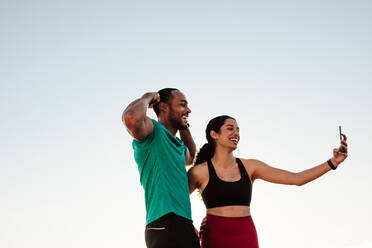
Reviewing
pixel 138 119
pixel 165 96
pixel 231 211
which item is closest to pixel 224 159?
pixel 231 211

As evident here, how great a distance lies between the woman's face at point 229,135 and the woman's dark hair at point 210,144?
7 centimetres

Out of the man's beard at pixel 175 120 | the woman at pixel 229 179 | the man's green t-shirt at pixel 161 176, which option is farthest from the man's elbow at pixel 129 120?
the woman at pixel 229 179

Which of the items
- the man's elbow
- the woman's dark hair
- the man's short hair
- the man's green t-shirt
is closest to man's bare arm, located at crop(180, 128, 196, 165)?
the woman's dark hair

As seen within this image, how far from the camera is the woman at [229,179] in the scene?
474cm

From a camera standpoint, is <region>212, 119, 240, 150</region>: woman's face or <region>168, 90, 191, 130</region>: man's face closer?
<region>168, 90, 191, 130</region>: man's face

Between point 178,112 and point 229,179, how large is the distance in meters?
Result: 1.10

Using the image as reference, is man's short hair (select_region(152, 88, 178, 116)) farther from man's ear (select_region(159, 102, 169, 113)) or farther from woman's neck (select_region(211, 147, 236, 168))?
woman's neck (select_region(211, 147, 236, 168))

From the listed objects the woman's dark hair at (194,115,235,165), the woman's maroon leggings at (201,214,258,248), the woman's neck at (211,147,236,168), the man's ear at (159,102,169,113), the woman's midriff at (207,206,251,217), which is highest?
the man's ear at (159,102,169,113)

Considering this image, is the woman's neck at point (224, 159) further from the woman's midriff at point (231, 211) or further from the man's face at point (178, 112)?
the man's face at point (178, 112)

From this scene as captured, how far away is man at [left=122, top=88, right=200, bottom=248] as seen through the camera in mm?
3678

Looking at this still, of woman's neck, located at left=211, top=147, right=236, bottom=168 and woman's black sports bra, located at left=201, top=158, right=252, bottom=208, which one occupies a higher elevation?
woman's neck, located at left=211, top=147, right=236, bottom=168

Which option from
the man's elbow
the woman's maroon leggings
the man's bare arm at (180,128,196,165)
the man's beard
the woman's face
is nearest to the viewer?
the man's elbow

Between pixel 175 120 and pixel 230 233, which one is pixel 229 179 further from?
pixel 175 120

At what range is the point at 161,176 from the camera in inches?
150
